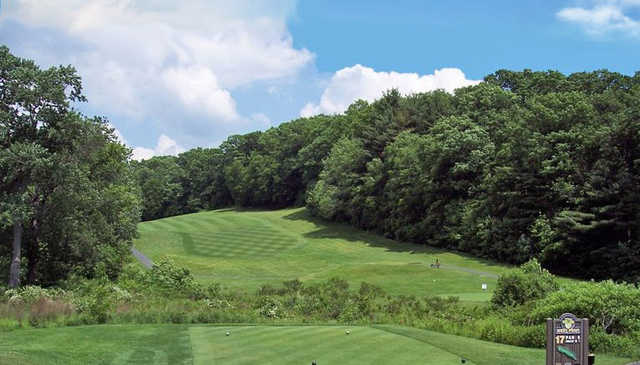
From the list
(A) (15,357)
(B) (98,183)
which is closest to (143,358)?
(A) (15,357)

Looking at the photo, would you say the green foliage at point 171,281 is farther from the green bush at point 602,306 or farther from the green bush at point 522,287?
the green bush at point 602,306

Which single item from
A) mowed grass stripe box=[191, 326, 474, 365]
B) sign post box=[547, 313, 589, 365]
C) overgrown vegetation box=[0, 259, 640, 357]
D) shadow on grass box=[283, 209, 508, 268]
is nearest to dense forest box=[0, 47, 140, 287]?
overgrown vegetation box=[0, 259, 640, 357]

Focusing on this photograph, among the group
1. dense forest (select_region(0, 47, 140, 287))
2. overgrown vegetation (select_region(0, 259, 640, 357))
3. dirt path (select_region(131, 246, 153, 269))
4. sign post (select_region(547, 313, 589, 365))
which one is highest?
dense forest (select_region(0, 47, 140, 287))

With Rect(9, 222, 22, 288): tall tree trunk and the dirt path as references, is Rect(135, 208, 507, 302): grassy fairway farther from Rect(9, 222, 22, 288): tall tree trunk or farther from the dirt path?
Rect(9, 222, 22, 288): tall tree trunk

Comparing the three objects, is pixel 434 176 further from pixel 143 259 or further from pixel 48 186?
pixel 48 186

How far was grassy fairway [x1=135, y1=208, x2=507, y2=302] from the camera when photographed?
154 feet

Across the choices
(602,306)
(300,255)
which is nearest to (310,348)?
(602,306)

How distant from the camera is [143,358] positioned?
16.7m

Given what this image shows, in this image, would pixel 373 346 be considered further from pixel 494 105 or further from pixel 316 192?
pixel 316 192

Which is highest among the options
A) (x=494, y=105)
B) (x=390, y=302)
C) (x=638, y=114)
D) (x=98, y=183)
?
(x=494, y=105)

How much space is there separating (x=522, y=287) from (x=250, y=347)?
1390 cm

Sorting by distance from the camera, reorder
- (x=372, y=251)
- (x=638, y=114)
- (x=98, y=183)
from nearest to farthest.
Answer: (x=98, y=183) → (x=638, y=114) → (x=372, y=251)

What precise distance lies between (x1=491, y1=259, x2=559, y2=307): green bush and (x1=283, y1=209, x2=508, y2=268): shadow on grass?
2796 cm

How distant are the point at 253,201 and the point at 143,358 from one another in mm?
Answer: 113960
